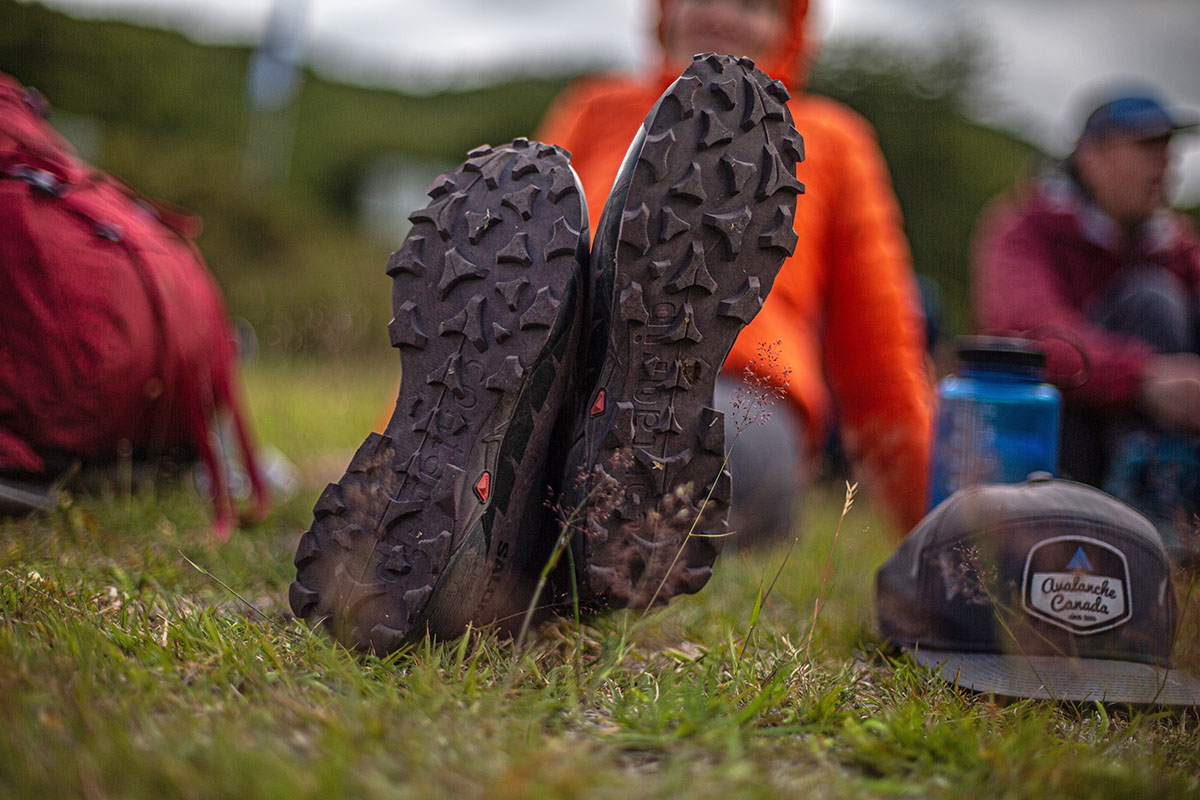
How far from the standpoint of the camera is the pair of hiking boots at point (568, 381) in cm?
104

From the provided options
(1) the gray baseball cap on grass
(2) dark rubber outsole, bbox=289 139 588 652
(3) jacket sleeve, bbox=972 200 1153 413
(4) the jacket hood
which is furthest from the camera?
(4) the jacket hood

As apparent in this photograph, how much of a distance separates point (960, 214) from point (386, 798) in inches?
513

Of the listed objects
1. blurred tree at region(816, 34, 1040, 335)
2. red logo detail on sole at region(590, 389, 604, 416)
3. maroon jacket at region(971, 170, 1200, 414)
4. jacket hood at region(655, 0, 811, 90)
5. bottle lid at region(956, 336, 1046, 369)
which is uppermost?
blurred tree at region(816, 34, 1040, 335)

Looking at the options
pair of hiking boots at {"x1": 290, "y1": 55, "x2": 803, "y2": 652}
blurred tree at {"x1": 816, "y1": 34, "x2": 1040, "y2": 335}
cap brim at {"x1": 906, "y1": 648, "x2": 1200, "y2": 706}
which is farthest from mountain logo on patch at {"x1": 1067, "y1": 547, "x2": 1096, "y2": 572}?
blurred tree at {"x1": 816, "y1": 34, "x2": 1040, "y2": 335}

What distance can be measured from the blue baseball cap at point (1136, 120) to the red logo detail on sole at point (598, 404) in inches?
83.3

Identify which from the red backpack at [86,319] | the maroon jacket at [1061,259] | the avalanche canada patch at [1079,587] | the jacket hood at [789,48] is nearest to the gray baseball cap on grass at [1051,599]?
the avalanche canada patch at [1079,587]

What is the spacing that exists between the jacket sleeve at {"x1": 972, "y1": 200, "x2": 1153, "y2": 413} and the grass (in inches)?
36.1

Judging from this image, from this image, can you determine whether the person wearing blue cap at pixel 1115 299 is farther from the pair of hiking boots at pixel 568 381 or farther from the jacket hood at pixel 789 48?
the pair of hiking boots at pixel 568 381

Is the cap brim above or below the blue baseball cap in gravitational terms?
below

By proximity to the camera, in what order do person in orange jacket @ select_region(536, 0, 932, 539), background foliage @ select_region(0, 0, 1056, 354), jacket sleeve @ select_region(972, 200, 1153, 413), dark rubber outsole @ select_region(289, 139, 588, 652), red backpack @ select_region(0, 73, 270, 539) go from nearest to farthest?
dark rubber outsole @ select_region(289, 139, 588, 652), red backpack @ select_region(0, 73, 270, 539), person in orange jacket @ select_region(536, 0, 932, 539), jacket sleeve @ select_region(972, 200, 1153, 413), background foliage @ select_region(0, 0, 1056, 354)

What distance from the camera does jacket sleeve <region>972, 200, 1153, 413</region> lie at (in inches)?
79.3

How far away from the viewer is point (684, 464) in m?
1.07

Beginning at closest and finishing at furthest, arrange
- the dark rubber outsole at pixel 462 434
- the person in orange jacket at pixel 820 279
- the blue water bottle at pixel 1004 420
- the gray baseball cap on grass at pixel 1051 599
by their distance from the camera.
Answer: the dark rubber outsole at pixel 462 434 → the gray baseball cap on grass at pixel 1051 599 → the blue water bottle at pixel 1004 420 → the person in orange jacket at pixel 820 279

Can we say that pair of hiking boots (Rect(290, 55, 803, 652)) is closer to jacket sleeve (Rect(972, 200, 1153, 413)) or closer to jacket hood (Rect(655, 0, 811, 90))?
jacket hood (Rect(655, 0, 811, 90))
